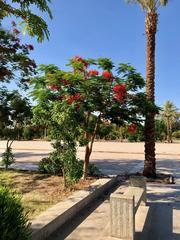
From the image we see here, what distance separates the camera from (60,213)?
5301 mm

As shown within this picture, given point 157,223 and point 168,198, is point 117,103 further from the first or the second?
point 157,223

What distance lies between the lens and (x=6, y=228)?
3168 millimetres

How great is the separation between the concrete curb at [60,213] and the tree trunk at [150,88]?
338 centimetres

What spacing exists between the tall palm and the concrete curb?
3.41 metres

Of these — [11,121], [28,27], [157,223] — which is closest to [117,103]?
[157,223]

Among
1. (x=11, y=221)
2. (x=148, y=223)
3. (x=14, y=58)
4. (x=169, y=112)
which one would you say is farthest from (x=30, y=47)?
(x=169, y=112)

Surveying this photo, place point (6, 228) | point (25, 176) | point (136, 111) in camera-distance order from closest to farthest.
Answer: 1. point (6, 228)
2. point (136, 111)
3. point (25, 176)

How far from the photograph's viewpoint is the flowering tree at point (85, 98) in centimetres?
784

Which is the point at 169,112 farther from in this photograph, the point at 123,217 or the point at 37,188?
the point at 123,217

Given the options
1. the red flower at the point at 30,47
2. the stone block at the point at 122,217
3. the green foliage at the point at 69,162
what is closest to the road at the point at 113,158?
the green foliage at the point at 69,162

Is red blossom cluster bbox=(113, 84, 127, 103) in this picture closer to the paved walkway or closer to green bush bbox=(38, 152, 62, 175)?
the paved walkway

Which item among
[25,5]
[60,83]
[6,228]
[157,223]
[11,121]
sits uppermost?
[25,5]

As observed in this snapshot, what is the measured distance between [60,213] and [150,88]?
267 inches

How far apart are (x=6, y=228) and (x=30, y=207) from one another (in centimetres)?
302
